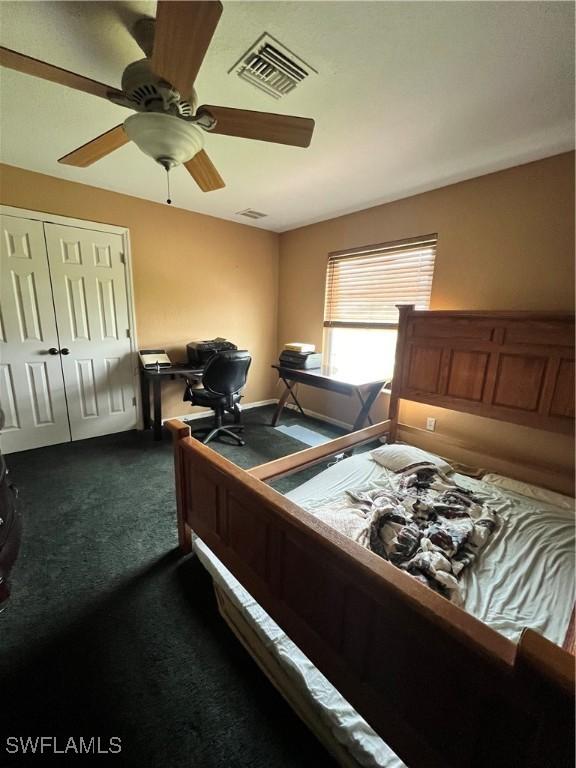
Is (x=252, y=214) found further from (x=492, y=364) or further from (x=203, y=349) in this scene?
(x=492, y=364)

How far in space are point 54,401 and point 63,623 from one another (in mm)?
2209

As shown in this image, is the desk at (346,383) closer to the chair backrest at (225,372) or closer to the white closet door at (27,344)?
the chair backrest at (225,372)

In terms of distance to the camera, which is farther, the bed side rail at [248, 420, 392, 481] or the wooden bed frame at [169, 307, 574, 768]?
the bed side rail at [248, 420, 392, 481]

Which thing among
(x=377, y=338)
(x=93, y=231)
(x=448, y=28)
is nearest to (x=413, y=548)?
(x=448, y=28)

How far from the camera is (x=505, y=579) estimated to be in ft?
3.94

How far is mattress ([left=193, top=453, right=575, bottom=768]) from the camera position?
3.01ft

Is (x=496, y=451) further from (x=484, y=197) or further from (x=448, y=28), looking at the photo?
(x=448, y=28)

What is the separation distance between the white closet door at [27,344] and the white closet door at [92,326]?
0.08 metres

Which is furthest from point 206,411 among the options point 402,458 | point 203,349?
point 402,458

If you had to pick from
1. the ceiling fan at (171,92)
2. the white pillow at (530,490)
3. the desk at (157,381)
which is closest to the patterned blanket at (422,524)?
the white pillow at (530,490)

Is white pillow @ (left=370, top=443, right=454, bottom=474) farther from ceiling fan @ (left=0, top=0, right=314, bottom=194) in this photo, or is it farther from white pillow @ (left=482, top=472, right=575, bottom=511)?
ceiling fan @ (left=0, top=0, right=314, bottom=194)

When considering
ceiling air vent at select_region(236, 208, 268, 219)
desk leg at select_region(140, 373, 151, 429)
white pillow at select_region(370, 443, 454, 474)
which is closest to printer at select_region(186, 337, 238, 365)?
desk leg at select_region(140, 373, 151, 429)

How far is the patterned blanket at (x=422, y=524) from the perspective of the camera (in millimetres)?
1148

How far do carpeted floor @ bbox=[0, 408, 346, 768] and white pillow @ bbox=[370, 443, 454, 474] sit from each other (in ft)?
4.10
